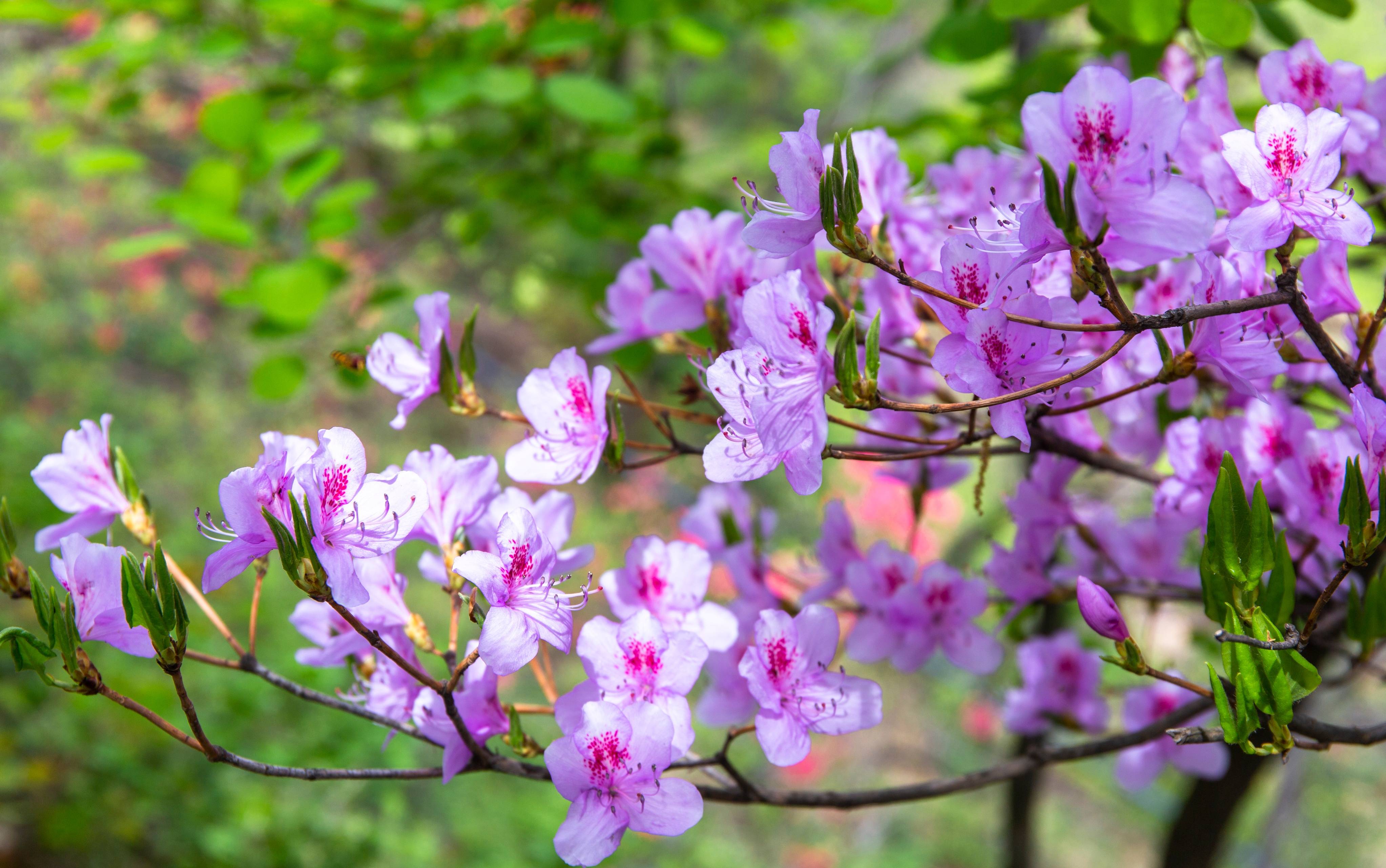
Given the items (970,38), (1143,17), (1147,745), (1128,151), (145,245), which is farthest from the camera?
(145,245)

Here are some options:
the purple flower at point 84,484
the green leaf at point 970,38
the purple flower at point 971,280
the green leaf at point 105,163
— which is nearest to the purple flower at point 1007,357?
the purple flower at point 971,280

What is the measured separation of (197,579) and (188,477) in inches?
96.8

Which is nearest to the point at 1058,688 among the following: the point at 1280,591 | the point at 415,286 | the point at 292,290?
the point at 1280,591

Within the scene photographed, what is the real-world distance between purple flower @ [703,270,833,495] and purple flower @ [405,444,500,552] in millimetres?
206

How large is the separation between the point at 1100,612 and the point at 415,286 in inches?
95.6

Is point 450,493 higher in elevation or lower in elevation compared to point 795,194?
lower

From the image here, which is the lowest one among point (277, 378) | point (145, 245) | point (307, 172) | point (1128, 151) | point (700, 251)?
point (277, 378)

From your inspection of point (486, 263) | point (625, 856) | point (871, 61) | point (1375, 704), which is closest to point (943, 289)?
point (871, 61)

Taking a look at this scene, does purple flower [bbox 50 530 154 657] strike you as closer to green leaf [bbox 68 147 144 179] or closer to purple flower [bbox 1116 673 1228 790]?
purple flower [bbox 1116 673 1228 790]

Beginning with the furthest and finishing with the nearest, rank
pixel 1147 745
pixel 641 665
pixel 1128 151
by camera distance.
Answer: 1. pixel 1147 745
2. pixel 641 665
3. pixel 1128 151

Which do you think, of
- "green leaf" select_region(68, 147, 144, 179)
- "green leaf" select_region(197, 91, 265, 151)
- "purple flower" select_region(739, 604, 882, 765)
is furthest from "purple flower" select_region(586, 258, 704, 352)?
"green leaf" select_region(68, 147, 144, 179)

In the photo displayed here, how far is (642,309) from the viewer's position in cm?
105

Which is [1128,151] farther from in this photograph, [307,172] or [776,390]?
[307,172]

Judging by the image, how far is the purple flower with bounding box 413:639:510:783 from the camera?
0.74 metres
